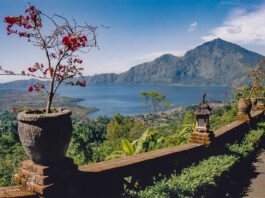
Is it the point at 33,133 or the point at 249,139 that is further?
the point at 249,139

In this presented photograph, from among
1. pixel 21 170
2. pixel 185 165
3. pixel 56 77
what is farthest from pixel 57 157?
pixel 185 165

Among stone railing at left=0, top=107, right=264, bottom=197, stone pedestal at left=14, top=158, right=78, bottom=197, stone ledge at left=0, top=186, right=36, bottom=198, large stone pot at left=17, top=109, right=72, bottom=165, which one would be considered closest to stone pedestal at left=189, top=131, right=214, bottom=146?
stone railing at left=0, top=107, right=264, bottom=197

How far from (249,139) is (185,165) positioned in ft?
10.8

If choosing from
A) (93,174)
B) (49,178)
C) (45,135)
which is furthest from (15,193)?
(93,174)

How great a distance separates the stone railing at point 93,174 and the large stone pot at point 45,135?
13 cm

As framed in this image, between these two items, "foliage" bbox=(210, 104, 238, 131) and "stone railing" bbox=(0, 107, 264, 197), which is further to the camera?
"foliage" bbox=(210, 104, 238, 131)

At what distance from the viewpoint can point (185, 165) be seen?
414cm

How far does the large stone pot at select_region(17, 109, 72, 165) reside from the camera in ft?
6.53

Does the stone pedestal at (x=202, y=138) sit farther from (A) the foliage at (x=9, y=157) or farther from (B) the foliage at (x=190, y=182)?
(A) the foliage at (x=9, y=157)

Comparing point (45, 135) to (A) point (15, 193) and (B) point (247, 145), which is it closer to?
(A) point (15, 193)

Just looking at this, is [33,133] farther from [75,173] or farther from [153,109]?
[153,109]

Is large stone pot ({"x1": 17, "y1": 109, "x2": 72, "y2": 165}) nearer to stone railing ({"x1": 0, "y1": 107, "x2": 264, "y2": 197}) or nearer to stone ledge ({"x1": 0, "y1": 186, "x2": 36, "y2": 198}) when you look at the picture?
stone railing ({"x1": 0, "y1": 107, "x2": 264, "y2": 197})

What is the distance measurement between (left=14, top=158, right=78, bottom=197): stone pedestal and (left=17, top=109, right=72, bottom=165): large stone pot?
3.2 inches

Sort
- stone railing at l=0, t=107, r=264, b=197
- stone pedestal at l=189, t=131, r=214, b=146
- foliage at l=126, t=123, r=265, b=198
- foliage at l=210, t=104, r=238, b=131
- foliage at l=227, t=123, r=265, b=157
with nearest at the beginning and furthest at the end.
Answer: stone railing at l=0, t=107, r=264, b=197
foliage at l=126, t=123, r=265, b=198
stone pedestal at l=189, t=131, r=214, b=146
foliage at l=227, t=123, r=265, b=157
foliage at l=210, t=104, r=238, b=131
